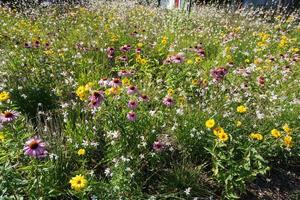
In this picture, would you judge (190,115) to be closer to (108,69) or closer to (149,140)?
(149,140)

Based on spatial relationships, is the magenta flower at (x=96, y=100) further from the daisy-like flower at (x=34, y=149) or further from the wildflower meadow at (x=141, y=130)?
the daisy-like flower at (x=34, y=149)

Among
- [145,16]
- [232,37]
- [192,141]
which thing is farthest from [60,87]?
[145,16]

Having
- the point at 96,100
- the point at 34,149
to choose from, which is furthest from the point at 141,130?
the point at 34,149

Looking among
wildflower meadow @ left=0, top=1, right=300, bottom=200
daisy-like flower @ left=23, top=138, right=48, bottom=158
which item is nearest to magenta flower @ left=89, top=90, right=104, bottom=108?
wildflower meadow @ left=0, top=1, right=300, bottom=200

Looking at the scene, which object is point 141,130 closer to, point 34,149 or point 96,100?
point 96,100

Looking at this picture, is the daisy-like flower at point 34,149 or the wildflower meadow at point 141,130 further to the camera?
the wildflower meadow at point 141,130

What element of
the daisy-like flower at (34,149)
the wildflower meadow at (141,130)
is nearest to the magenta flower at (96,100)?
the wildflower meadow at (141,130)

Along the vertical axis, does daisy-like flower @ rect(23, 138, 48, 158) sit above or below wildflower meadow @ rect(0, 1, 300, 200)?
above

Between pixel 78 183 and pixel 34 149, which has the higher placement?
pixel 34 149

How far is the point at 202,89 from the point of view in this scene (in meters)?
4.47

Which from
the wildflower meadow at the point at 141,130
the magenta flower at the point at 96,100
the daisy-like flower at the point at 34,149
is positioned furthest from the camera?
the magenta flower at the point at 96,100

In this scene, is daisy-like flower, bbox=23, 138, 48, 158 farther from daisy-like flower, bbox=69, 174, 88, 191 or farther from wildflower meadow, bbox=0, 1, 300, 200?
daisy-like flower, bbox=69, 174, 88, 191

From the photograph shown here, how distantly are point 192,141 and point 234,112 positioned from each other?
71 cm

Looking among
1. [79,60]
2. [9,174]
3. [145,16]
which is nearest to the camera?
[9,174]
